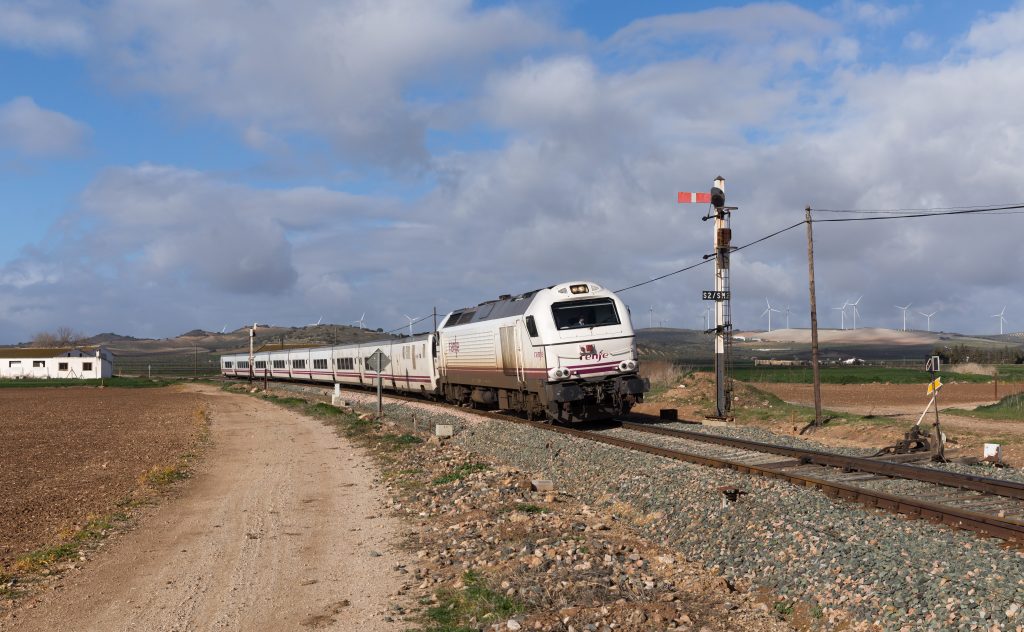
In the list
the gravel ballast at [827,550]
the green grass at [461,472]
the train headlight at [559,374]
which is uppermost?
the train headlight at [559,374]

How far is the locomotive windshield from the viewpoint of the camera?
23.4 metres

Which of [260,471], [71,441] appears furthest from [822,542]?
[71,441]

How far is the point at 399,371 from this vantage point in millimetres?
45406

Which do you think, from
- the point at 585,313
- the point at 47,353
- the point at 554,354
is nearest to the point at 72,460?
the point at 554,354

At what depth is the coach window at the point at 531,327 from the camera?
2356cm

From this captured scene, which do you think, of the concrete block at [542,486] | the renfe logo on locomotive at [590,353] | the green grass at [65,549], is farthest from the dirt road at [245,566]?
the renfe logo on locomotive at [590,353]

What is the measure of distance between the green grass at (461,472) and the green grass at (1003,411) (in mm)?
20266

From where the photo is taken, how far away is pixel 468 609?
8617 millimetres

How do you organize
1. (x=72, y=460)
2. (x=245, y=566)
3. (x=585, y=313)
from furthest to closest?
(x=72, y=460)
(x=585, y=313)
(x=245, y=566)

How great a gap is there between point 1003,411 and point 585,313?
18093 millimetres

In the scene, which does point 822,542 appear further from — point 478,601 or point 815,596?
point 478,601

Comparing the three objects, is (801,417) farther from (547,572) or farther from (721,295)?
(547,572)

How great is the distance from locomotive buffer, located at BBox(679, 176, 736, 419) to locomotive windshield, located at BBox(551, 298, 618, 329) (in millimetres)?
5477

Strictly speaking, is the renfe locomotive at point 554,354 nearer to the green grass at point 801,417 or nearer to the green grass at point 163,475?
the green grass at point 801,417
